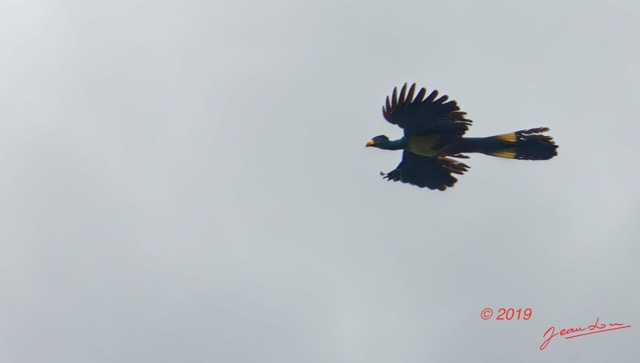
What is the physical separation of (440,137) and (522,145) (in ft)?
8.91

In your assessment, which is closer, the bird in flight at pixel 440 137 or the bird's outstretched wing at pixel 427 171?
the bird in flight at pixel 440 137

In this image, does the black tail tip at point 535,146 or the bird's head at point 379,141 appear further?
the bird's head at point 379,141

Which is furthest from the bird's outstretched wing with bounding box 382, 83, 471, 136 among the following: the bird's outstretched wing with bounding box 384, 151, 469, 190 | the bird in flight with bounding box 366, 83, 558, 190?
the bird's outstretched wing with bounding box 384, 151, 469, 190

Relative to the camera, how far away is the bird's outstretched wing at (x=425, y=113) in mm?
39812

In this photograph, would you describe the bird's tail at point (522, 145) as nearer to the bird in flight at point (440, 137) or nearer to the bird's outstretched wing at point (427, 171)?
the bird in flight at point (440, 137)

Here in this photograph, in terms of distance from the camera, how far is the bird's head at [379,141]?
138 feet

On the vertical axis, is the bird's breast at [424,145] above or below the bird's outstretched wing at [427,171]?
below

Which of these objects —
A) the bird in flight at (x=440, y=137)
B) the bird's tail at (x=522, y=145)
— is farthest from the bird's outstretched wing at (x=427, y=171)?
the bird's tail at (x=522, y=145)

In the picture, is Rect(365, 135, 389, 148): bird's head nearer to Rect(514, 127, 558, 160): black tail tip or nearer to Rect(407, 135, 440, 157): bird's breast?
Rect(407, 135, 440, 157): bird's breast

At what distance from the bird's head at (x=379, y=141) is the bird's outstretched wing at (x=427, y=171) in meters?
1.42

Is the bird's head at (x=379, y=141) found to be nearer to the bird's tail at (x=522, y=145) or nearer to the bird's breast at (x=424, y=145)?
the bird's breast at (x=424, y=145)

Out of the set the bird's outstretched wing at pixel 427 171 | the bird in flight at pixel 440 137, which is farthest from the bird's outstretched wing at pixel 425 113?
the bird's outstretched wing at pixel 427 171

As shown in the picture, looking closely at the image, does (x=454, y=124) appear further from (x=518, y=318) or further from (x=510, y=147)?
(x=518, y=318)

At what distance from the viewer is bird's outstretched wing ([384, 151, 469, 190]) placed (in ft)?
142
